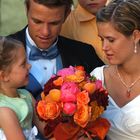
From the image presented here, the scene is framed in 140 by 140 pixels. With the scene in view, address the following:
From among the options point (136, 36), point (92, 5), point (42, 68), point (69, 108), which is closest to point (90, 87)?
point (69, 108)

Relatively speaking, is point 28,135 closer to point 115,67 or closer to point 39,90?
point 39,90

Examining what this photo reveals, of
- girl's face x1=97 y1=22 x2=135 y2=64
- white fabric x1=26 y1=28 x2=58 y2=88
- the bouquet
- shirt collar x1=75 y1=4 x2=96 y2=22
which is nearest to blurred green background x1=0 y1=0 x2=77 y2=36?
shirt collar x1=75 y1=4 x2=96 y2=22

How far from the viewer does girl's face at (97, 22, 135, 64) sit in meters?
3.52

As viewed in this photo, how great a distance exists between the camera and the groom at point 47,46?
390 cm

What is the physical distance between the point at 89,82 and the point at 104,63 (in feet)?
3.57

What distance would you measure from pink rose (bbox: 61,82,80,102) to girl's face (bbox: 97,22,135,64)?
52cm

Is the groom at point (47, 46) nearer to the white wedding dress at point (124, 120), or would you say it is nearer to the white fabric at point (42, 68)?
the white fabric at point (42, 68)

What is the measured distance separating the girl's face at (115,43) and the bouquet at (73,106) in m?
0.35

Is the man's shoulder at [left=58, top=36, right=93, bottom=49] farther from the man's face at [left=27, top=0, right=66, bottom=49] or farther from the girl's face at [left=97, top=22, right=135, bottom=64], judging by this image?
the girl's face at [left=97, top=22, right=135, bottom=64]

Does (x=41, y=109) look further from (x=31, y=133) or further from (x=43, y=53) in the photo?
(x=43, y=53)

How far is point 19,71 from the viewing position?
10.9 ft

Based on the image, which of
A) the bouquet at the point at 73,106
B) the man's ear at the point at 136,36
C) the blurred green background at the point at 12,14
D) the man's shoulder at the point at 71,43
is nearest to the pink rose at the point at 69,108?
the bouquet at the point at 73,106

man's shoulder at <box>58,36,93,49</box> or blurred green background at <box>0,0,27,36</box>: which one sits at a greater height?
man's shoulder at <box>58,36,93,49</box>

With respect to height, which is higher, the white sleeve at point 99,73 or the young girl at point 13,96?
the young girl at point 13,96
